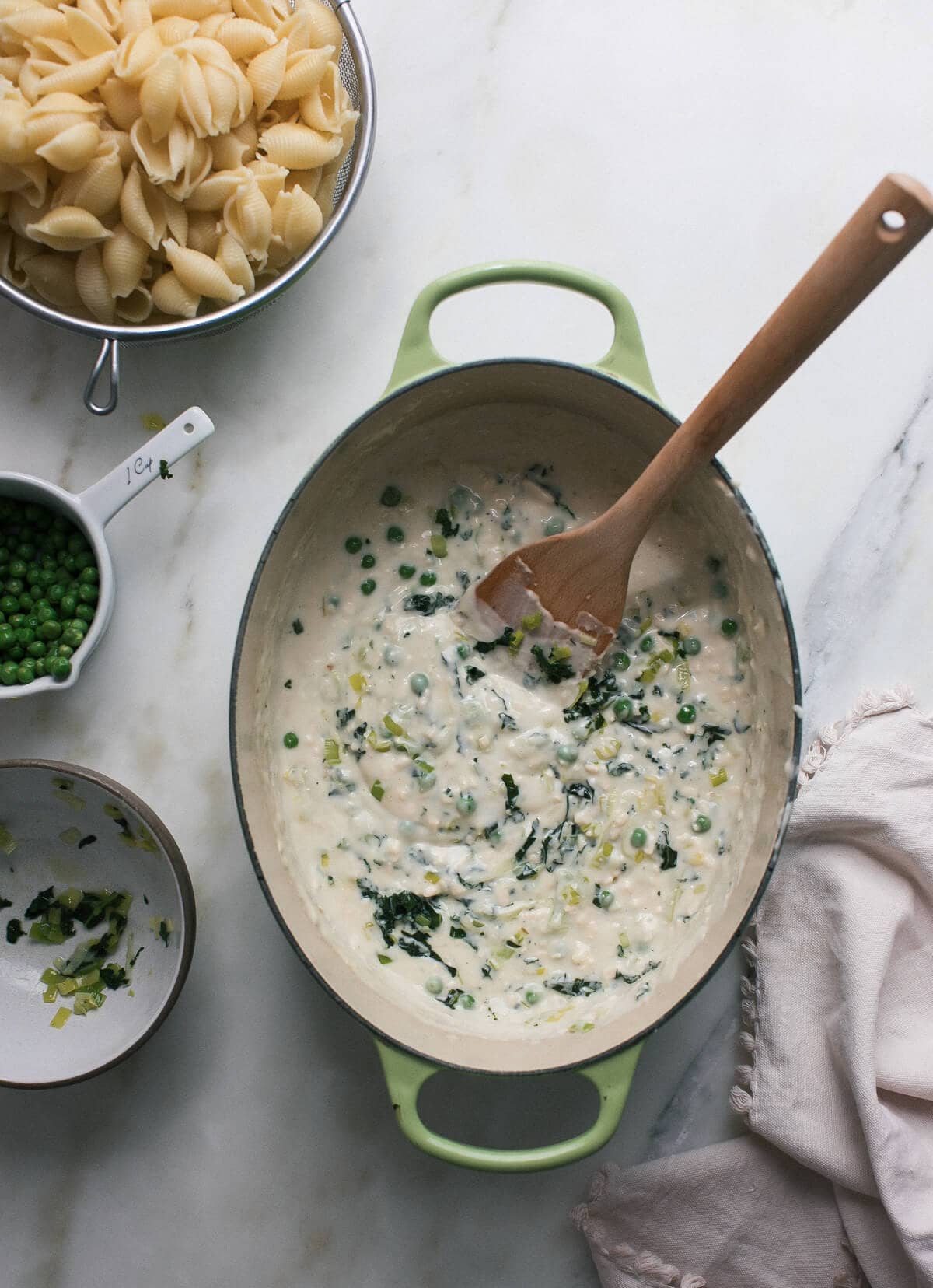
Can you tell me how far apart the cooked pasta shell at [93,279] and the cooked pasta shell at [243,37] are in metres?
0.42

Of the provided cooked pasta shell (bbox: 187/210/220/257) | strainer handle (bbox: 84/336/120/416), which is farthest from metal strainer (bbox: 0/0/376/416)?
cooked pasta shell (bbox: 187/210/220/257)

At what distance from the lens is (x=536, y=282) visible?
5.85 feet

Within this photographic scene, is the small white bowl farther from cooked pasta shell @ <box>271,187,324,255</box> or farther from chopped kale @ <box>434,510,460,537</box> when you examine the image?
cooked pasta shell @ <box>271,187,324,255</box>

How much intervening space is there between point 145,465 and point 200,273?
1.14 ft

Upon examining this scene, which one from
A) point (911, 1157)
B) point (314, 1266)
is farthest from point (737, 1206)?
point (314, 1266)

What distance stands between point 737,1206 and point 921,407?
160 cm

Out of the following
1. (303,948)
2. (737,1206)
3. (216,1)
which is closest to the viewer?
(303,948)

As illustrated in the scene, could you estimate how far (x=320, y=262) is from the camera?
7.22 feet

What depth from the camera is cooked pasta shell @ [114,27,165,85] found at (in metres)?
1.86

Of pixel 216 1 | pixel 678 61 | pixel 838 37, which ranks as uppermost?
pixel 838 37

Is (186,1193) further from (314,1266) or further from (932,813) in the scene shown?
(932,813)

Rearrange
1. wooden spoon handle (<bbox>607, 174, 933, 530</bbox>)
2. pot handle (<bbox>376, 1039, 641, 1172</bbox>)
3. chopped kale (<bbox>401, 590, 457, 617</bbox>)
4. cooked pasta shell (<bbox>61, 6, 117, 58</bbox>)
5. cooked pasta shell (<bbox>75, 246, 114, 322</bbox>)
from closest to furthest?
wooden spoon handle (<bbox>607, 174, 933, 530</bbox>)
pot handle (<bbox>376, 1039, 641, 1172</bbox>)
cooked pasta shell (<bbox>61, 6, 117, 58</bbox>)
cooked pasta shell (<bbox>75, 246, 114, 322</bbox>)
chopped kale (<bbox>401, 590, 457, 617</bbox>)

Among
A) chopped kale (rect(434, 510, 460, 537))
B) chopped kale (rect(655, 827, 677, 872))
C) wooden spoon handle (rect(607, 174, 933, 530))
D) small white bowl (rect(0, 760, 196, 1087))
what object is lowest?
small white bowl (rect(0, 760, 196, 1087))

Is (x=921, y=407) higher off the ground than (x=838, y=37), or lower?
lower
